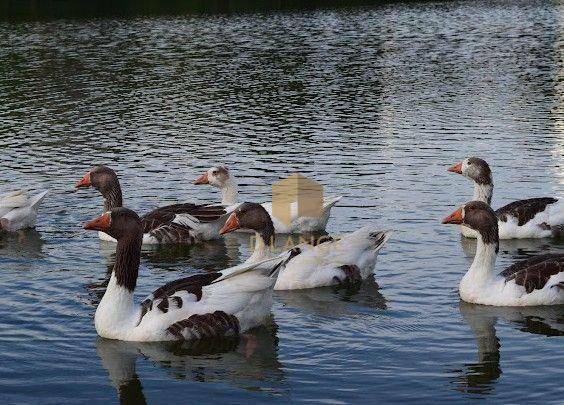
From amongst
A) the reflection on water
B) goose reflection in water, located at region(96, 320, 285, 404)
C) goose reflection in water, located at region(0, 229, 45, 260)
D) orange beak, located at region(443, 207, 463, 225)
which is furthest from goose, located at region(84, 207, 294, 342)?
the reflection on water

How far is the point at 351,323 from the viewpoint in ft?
58.9

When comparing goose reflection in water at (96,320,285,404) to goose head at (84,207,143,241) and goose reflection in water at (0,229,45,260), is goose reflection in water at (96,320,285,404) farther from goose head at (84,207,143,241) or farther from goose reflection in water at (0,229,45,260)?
goose reflection in water at (0,229,45,260)

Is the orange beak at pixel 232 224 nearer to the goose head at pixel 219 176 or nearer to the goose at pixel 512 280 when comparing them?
the goose at pixel 512 280

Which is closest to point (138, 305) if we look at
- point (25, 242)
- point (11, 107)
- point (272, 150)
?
point (25, 242)

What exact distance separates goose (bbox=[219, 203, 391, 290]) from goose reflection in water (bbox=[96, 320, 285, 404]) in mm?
2148

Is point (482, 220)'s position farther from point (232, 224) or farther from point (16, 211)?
point (16, 211)

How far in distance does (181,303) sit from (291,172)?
1474 centimetres

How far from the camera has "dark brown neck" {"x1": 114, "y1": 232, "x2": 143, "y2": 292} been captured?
56.2ft

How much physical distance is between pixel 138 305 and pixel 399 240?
7461mm

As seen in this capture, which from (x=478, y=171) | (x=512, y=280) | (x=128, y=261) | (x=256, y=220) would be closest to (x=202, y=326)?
(x=128, y=261)

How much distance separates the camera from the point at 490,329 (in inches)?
692

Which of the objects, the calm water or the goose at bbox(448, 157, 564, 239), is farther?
the goose at bbox(448, 157, 564, 239)

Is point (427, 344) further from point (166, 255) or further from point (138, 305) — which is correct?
point (166, 255)

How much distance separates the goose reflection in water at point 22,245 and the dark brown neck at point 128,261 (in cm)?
Answer: 514
